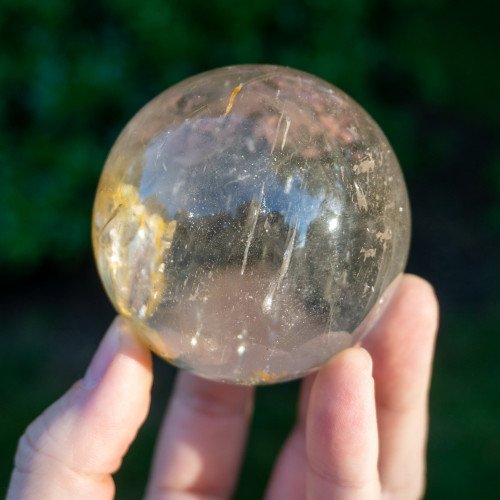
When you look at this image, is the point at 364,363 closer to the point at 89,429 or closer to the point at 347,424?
the point at 347,424

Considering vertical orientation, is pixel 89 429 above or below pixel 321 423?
below

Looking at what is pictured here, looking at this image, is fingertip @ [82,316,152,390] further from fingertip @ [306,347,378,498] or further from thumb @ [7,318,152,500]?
fingertip @ [306,347,378,498]

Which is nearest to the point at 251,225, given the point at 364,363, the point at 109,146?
the point at 364,363

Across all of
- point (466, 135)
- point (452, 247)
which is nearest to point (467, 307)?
point (452, 247)

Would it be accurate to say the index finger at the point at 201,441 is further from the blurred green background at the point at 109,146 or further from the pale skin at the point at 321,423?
the blurred green background at the point at 109,146

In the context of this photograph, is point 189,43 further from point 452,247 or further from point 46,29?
point 452,247

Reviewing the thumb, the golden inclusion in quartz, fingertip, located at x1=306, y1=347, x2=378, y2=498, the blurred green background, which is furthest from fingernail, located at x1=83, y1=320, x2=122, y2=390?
the blurred green background
